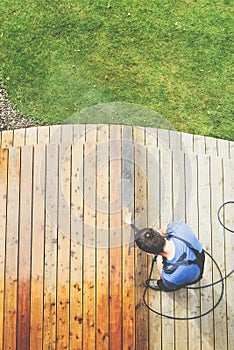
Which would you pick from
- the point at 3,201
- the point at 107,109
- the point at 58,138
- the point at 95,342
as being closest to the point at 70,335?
the point at 95,342

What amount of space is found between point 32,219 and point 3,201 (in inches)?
13.9

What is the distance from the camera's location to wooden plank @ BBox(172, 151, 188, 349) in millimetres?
5562

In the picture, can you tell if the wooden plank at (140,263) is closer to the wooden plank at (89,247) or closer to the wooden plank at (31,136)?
the wooden plank at (89,247)

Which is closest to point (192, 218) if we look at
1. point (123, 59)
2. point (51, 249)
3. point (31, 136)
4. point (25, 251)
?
point (51, 249)

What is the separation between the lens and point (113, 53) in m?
7.55

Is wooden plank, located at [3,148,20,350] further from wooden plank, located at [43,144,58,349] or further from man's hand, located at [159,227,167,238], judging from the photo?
man's hand, located at [159,227,167,238]

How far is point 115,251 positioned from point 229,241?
1194mm

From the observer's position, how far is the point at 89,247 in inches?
221

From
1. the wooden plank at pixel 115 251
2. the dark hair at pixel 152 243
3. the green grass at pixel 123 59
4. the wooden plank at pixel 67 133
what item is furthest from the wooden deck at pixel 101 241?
the green grass at pixel 123 59

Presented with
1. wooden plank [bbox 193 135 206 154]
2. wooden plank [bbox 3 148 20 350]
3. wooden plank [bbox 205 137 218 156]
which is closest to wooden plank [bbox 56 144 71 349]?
wooden plank [bbox 3 148 20 350]

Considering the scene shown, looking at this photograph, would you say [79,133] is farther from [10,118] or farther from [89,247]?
[89,247]

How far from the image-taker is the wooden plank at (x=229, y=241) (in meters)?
5.66

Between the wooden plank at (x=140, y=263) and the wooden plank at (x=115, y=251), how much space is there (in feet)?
0.55

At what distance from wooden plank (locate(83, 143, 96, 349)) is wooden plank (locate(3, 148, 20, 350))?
0.68 m
